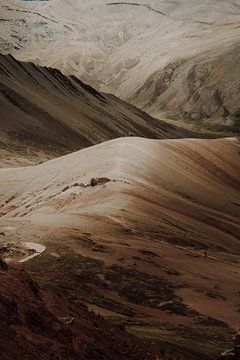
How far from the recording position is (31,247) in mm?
25875

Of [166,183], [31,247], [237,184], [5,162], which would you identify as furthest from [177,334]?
[5,162]

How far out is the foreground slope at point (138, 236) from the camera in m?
21.7

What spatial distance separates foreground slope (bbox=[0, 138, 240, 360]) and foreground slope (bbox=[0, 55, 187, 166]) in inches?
1345

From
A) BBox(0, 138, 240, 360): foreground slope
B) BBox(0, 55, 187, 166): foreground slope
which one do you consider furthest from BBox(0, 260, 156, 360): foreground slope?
BBox(0, 55, 187, 166): foreground slope

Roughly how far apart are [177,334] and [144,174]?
88.4ft

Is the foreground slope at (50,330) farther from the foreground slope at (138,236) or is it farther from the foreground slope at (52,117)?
the foreground slope at (52,117)

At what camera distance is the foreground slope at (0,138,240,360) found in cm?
2166

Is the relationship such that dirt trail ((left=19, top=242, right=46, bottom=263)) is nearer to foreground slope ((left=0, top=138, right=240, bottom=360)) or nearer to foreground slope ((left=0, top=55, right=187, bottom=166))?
foreground slope ((left=0, top=138, right=240, bottom=360))

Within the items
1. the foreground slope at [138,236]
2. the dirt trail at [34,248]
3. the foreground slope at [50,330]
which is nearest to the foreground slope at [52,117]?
the foreground slope at [138,236]

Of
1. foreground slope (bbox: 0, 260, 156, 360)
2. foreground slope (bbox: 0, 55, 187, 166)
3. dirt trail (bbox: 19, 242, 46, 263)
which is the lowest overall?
foreground slope (bbox: 0, 55, 187, 166)

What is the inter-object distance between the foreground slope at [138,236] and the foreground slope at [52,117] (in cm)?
3417

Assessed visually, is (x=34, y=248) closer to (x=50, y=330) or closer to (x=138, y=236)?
(x=138, y=236)

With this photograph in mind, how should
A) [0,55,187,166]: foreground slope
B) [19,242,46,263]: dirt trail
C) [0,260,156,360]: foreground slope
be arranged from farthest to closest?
[0,55,187,166]: foreground slope, [19,242,46,263]: dirt trail, [0,260,156,360]: foreground slope

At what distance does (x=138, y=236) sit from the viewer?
31156 mm
